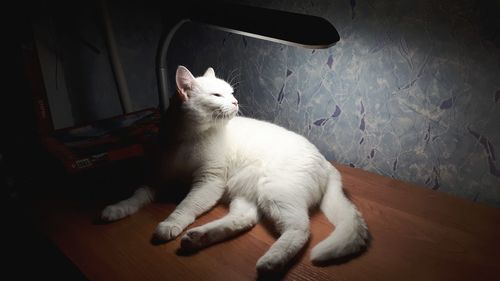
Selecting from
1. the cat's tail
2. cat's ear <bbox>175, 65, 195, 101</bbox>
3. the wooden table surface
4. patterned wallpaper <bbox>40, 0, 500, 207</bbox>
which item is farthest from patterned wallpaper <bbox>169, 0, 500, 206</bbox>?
cat's ear <bbox>175, 65, 195, 101</bbox>

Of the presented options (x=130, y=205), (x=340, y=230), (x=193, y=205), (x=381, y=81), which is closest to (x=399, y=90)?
(x=381, y=81)

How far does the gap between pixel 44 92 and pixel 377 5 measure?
3.86ft

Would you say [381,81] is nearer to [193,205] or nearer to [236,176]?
[236,176]

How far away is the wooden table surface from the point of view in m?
0.74

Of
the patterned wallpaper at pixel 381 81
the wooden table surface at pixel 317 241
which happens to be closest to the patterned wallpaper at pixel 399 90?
the patterned wallpaper at pixel 381 81

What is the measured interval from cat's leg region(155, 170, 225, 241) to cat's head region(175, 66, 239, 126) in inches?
6.8

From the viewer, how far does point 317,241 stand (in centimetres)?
85

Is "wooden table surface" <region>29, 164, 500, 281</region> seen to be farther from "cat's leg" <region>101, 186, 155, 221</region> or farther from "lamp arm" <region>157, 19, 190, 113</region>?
"lamp arm" <region>157, 19, 190, 113</region>

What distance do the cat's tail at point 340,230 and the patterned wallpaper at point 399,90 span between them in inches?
10.7

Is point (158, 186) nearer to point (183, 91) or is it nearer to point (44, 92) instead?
point (183, 91)

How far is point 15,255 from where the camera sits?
4.17 ft

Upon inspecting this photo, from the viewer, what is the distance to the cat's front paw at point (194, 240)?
790 millimetres

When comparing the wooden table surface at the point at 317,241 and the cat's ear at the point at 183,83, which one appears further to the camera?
the cat's ear at the point at 183,83

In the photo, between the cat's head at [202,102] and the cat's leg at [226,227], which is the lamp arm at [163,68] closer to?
the cat's head at [202,102]
